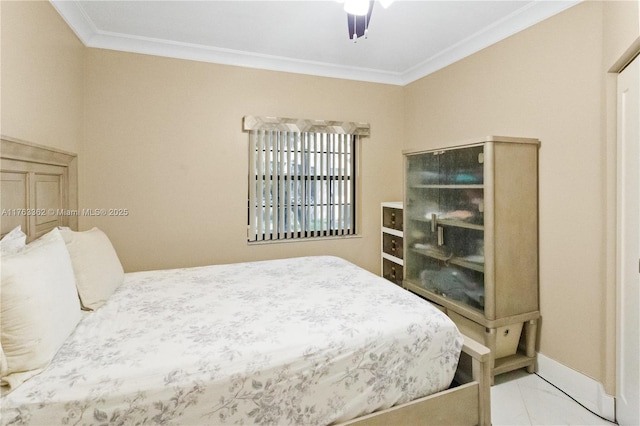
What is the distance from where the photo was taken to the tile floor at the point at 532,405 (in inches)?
73.4

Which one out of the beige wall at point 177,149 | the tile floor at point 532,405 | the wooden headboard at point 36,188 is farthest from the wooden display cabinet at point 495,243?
the wooden headboard at point 36,188

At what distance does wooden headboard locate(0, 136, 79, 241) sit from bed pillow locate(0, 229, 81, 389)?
0.52 metres

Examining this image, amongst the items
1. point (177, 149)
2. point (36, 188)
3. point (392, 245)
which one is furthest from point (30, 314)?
point (392, 245)

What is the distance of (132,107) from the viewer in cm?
284

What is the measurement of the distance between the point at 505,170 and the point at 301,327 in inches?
68.5

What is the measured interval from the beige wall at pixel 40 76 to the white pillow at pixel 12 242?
52 centimetres

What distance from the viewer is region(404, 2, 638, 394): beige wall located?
6.27 ft

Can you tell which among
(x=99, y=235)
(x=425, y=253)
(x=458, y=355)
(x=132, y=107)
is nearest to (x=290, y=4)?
(x=132, y=107)

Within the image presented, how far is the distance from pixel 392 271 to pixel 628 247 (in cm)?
209

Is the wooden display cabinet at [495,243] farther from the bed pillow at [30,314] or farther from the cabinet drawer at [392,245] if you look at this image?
the bed pillow at [30,314]

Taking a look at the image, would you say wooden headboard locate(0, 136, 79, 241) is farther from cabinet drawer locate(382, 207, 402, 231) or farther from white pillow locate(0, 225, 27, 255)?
cabinet drawer locate(382, 207, 402, 231)

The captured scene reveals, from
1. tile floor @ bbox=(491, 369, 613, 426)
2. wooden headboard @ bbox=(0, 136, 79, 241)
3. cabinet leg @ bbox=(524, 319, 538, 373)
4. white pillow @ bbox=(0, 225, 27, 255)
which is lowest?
tile floor @ bbox=(491, 369, 613, 426)

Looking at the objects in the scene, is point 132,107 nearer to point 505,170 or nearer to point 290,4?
point 290,4

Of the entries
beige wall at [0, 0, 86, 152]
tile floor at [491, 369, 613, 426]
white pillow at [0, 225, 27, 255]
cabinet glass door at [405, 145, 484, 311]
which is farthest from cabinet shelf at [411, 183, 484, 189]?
beige wall at [0, 0, 86, 152]
